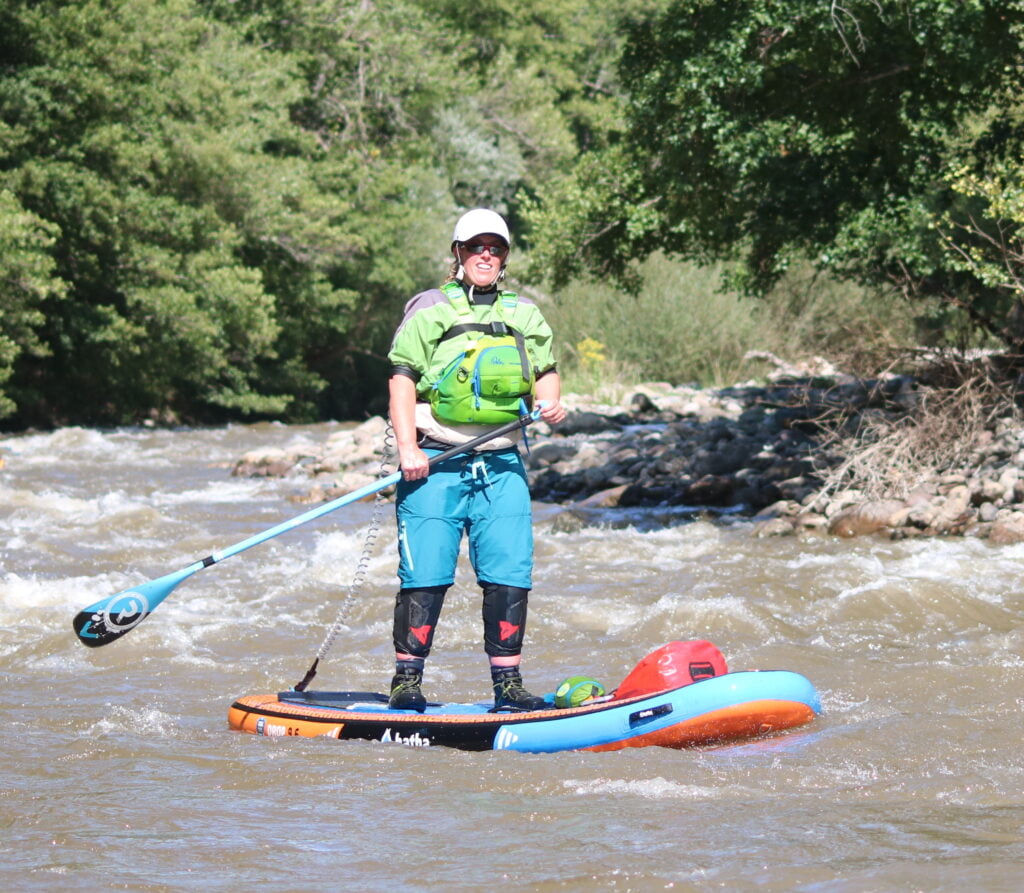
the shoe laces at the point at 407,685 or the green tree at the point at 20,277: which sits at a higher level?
the green tree at the point at 20,277

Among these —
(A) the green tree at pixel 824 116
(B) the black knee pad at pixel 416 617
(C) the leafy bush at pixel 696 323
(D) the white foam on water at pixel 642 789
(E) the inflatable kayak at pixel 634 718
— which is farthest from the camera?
(C) the leafy bush at pixel 696 323

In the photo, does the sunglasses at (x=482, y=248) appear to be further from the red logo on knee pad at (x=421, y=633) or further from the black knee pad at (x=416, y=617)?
the red logo on knee pad at (x=421, y=633)

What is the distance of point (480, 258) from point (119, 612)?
191cm

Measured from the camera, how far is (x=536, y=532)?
10430mm

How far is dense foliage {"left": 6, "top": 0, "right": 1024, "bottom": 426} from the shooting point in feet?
31.9

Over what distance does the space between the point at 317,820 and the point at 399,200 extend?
2557cm

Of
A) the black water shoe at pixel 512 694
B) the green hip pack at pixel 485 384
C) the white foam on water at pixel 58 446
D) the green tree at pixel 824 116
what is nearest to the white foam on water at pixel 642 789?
the black water shoe at pixel 512 694

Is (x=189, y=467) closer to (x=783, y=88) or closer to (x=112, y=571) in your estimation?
(x=112, y=571)

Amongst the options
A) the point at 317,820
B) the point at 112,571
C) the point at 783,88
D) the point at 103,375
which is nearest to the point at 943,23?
the point at 783,88

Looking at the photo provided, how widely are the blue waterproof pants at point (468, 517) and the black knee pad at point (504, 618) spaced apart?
0.11ft

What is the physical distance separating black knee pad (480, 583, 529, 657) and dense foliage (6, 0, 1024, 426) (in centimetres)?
548

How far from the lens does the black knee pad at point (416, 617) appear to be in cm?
485

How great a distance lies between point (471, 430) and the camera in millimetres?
4844

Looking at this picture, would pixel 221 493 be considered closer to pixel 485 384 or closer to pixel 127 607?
pixel 127 607
